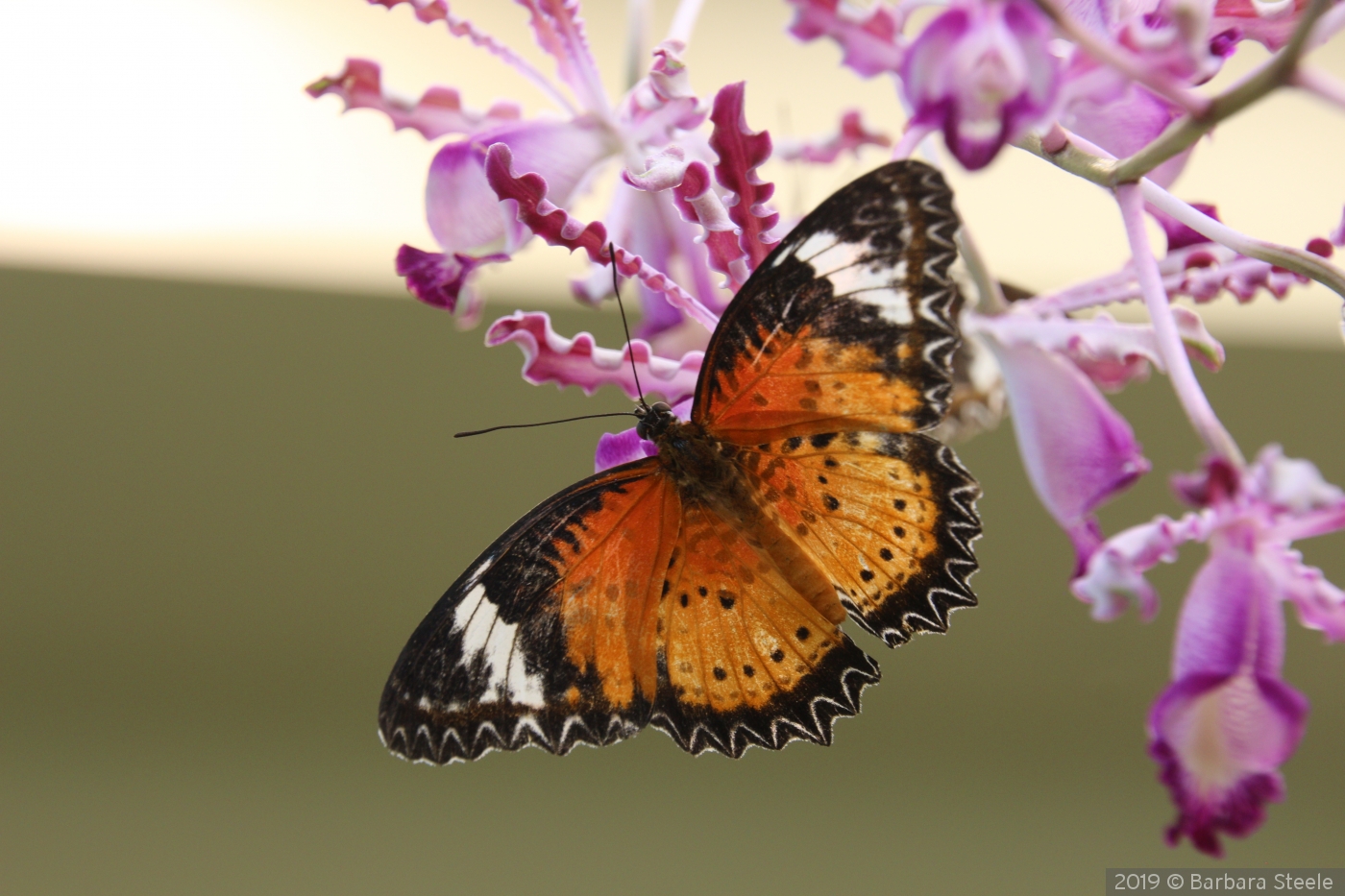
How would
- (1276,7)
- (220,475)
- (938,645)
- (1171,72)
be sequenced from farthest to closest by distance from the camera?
(938,645), (220,475), (1276,7), (1171,72)

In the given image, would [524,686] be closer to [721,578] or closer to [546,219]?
[721,578]

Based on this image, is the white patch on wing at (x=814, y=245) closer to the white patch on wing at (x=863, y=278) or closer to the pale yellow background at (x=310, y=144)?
the white patch on wing at (x=863, y=278)

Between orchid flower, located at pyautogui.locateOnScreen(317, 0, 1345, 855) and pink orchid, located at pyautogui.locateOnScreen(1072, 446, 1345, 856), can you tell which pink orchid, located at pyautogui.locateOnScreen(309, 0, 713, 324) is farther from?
pink orchid, located at pyautogui.locateOnScreen(1072, 446, 1345, 856)

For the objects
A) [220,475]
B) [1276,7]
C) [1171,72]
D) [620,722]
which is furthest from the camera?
[220,475]

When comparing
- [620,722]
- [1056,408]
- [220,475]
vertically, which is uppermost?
[220,475]

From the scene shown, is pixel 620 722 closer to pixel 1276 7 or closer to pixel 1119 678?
pixel 1276 7

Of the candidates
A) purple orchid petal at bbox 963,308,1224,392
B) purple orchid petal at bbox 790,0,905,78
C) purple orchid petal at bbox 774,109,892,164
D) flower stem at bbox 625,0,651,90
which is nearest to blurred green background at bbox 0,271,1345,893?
purple orchid petal at bbox 774,109,892,164

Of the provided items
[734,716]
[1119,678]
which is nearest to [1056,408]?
[734,716]
